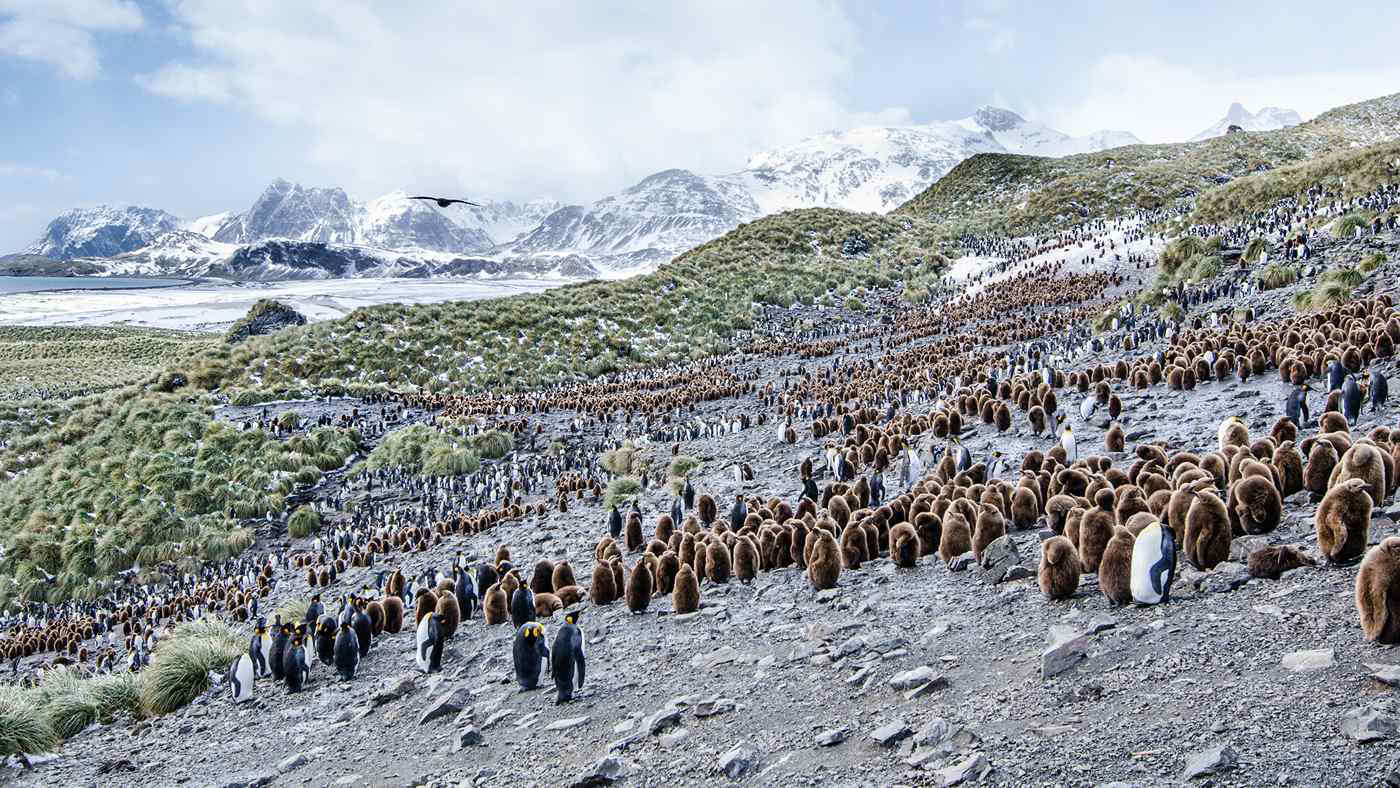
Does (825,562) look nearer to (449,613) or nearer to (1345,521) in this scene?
(1345,521)

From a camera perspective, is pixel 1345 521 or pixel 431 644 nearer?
pixel 1345 521

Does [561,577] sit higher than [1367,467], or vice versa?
[1367,467]

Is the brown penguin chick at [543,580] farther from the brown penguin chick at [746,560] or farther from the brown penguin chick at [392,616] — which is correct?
the brown penguin chick at [746,560]

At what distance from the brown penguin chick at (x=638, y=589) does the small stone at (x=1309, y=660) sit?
16.4 feet

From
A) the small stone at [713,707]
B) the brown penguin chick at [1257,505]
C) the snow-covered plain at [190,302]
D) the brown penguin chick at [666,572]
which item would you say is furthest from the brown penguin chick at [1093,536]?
the snow-covered plain at [190,302]

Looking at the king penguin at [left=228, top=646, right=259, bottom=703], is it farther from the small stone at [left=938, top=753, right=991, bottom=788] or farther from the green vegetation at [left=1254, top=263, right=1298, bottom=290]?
the green vegetation at [left=1254, top=263, right=1298, bottom=290]

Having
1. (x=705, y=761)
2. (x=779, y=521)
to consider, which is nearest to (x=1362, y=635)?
(x=705, y=761)

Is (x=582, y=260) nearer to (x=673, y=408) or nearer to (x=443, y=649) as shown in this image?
(x=673, y=408)

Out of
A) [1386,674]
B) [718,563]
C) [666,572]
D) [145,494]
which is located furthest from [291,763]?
[145,494]

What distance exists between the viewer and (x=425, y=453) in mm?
20125

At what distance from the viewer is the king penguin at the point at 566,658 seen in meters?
5.59

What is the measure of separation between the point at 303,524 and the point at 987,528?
15.7 metres

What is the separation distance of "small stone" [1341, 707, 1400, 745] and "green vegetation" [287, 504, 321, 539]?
18.2m

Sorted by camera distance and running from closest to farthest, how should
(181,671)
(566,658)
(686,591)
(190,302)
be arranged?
(566,658) → (686,591) → (181,671) → (190,302)
